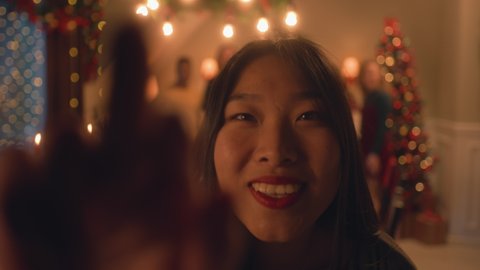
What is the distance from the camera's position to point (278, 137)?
40cm

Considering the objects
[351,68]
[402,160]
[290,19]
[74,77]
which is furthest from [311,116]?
[351,68]

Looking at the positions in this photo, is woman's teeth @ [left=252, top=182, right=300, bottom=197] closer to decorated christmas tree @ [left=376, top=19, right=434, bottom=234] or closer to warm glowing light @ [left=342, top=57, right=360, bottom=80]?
decorated christmas tree @ [left=376, top=19, right=434, bottom=234]

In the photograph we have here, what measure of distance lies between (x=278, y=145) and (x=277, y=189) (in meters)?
0.04

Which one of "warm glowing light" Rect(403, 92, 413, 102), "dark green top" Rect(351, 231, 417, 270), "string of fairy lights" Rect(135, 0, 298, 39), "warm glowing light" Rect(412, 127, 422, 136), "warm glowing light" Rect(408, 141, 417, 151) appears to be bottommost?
"warm glowing light" Rect(408, 141, 417, 151)

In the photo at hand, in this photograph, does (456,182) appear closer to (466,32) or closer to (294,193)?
(466,32)

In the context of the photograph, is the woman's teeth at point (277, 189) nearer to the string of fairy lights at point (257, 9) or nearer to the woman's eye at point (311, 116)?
the woman's eye at point (311, 116)

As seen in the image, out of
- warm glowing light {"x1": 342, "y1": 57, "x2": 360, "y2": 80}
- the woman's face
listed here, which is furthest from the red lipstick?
warm glowing light {"x1": 342, "y1": 57, "x2": 360, "y2": 80}

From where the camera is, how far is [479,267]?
10.3 ft

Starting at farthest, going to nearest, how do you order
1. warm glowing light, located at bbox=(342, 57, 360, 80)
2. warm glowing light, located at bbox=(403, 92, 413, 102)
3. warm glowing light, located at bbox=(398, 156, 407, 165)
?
1. warm glowing light, located at bbox=(342, 57, 360, 80)
2. warm glowing light, located at bbox=(403, 92, 413, 102)
3. warm glowing light, located at bbox=(398, 156, 407, 165)

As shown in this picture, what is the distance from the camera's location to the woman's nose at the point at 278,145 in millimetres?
393

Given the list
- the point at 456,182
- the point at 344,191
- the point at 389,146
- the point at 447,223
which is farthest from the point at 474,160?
the point at 344,191

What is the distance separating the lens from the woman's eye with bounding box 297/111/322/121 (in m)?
0.42

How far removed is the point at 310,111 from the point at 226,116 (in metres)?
0.09

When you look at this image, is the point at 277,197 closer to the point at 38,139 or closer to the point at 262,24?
the point at 38,139
